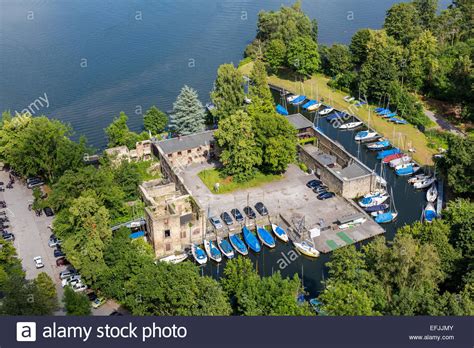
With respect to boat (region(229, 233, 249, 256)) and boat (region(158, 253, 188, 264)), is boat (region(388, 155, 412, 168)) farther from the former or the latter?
boat (region(158, 253, 188, 264))

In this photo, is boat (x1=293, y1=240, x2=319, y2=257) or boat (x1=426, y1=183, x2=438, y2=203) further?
boat (x1=426, y1=183, x2=438, y2=203)

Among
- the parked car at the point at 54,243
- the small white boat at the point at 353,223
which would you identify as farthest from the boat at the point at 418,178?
the parked car at the point at 54,243

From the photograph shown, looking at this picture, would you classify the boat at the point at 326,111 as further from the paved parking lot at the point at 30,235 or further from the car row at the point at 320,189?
the paved parking lot at the point at 30,235

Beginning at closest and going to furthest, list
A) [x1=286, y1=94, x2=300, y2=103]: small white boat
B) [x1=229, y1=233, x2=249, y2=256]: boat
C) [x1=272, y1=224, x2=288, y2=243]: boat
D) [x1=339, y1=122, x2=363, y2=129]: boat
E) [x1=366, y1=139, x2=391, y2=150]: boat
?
[x1=229, y1=233, x2=249, y2=256]: boat, [x1=272, y1=224, x2=288, y2=243]: boat, [x1=366, y1=139, x2=391, y2=150]: boat, [x1=339, y1=122, x2=363, y2=129]: boat, [x1=286, y1=94, x2=300, y2=103]: small white boat

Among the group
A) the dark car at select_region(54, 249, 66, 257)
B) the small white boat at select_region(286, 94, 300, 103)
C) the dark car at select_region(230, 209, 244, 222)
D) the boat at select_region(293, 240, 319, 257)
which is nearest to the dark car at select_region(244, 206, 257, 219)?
the dark car at select_region(230, 209, 244, 222)

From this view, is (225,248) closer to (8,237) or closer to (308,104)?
(8,237)

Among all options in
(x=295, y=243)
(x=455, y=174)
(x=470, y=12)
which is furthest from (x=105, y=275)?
(x=470, y=12)
